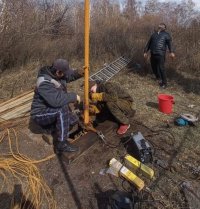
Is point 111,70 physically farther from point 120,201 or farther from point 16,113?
point 120,201

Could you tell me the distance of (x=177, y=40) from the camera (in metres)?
9.77

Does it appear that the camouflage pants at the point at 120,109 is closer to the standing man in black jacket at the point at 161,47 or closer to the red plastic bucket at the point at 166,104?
the red plastic bucket at the point at 166,104

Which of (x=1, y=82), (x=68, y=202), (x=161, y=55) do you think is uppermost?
(x=161, y=55)

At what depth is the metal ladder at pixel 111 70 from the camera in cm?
835

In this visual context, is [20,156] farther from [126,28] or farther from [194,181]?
[126,28]

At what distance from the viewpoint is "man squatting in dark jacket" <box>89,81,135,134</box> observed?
495cm

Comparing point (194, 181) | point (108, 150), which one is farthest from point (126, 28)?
point (194, 181)

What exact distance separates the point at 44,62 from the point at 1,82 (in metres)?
1.93

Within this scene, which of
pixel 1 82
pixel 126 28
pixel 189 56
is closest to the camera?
pixel 1 82

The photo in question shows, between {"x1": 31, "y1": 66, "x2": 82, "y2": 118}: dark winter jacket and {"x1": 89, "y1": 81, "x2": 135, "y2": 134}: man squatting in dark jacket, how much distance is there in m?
0.66

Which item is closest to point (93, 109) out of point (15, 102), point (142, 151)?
point (142, 151)

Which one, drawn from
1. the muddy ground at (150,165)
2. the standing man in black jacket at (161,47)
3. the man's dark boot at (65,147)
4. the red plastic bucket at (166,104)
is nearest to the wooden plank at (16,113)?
the muddy ground at (150,165)

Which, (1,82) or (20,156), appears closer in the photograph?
(20,156)

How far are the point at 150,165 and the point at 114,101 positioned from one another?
1.28 meters
